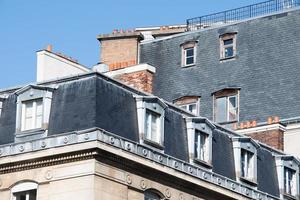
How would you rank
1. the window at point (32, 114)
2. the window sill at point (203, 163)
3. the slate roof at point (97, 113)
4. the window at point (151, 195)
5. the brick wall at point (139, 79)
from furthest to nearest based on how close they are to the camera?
the brick wall at point (139, 79), the window sill at point (203, 163), the window at point (32, 114), the window at point (151, 195), the slate roof at point (97, 113)

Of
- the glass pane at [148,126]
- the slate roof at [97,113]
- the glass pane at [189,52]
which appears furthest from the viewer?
the glass pane at [189,52]

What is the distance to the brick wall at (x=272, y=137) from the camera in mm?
45375

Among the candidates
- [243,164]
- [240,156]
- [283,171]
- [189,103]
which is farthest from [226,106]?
[240,156]

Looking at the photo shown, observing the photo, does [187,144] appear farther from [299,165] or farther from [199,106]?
[199,106]

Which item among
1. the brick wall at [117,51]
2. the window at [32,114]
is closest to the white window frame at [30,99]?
the window at [32,114]

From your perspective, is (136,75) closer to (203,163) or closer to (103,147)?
(203,163)

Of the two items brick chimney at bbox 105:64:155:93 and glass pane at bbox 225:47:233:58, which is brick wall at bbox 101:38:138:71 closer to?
glass pane at bbox 225:47:233:58

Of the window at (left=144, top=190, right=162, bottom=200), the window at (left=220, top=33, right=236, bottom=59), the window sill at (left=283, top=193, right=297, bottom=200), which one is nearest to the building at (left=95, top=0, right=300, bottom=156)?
the window at (left=220, top=33, right=236, bottom=59)

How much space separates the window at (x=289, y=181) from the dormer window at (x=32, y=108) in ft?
33.9

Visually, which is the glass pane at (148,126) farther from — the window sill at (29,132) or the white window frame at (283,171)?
the white window frame at (283,171)

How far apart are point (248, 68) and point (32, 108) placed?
18.4 m

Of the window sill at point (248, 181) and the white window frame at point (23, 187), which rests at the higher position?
the window sill at point (248, 181)

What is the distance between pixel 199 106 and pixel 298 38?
5149 mm

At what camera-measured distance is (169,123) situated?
3816 centimetres
